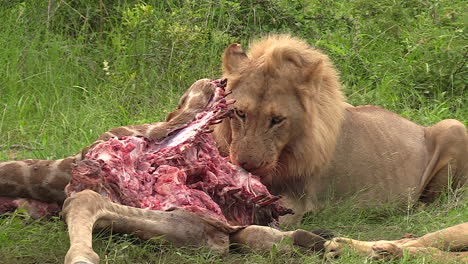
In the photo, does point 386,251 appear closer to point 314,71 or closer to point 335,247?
point 335,247

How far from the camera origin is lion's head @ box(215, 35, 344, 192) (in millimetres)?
4828

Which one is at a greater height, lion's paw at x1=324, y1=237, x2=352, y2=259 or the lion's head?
the lion's head

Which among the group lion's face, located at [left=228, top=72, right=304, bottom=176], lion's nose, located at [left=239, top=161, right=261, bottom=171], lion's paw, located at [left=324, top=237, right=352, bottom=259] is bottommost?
lion's paw, located at [left=324, top=237, right=352, bottom=259]

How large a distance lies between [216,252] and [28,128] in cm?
252

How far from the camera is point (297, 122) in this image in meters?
5.00

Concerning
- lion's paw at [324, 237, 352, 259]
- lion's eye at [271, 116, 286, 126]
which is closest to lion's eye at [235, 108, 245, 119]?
lion's eye at [271, 116, 286, 126]

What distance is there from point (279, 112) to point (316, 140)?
1.12 feet

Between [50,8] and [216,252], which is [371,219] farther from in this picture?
[50,8]

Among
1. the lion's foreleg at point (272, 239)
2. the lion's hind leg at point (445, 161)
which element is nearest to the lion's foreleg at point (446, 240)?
the lion's foreleg at point (272, 239)

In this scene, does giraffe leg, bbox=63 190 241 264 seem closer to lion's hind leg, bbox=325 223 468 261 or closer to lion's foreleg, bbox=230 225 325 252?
lion's foreleg, bbox=230 225 325 252

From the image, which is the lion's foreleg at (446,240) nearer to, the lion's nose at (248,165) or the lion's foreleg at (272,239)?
the lion's foreleg at (272,239)

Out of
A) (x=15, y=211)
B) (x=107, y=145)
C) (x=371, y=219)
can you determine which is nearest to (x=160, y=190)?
(x=107, y=145)

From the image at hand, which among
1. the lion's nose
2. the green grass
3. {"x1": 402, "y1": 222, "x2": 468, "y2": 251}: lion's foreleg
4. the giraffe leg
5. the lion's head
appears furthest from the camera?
the green grass

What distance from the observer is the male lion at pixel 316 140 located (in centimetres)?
487
